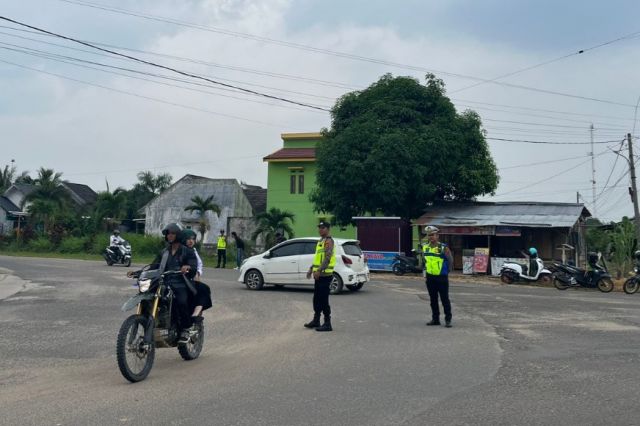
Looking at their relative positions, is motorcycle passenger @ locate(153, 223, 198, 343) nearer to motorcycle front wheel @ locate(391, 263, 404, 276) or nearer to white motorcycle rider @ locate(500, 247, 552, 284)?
white motorcycle rider @ locate(500, 247, 552, 284)

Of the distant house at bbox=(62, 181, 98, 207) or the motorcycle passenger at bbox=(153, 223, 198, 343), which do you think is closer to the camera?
the motorcycle passenger at bbox=(153, 223, 198, 343)

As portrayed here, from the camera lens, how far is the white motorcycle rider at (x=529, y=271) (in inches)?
923

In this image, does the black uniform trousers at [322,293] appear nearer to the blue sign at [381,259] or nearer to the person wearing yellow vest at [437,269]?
the person wearing yellow vest at [437,269]

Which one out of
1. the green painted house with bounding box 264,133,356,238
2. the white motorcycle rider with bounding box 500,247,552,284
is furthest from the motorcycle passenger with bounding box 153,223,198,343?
the green painted house with bounding box 264,133,356,238

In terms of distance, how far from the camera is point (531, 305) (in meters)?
15.5

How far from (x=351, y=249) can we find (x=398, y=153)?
37.9ft

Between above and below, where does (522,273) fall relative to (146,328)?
above

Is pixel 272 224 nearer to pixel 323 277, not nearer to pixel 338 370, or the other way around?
pixel 323 277

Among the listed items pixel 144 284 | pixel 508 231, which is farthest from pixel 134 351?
pixel 508 231

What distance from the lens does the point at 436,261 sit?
1127cm

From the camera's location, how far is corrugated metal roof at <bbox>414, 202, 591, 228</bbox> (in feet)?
88.9

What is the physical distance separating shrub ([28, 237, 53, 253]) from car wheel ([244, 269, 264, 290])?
31.7 m

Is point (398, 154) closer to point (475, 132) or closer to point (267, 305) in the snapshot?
point (475, 132)

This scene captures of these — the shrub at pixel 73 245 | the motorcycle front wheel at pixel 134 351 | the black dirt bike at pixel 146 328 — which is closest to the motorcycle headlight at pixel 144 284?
the black dirt bike at pixel 146 328
